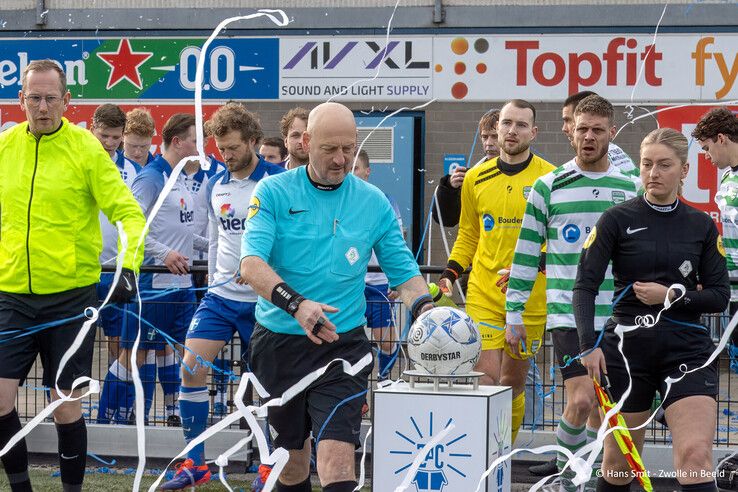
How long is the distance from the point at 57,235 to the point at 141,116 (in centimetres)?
351

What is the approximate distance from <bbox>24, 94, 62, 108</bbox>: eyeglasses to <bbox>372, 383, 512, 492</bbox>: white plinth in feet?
7.57

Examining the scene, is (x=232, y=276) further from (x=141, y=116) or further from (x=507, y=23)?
(x=507, y=23)

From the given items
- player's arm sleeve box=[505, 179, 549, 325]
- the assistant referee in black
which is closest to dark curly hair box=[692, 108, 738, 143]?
player's arm sleeve box=[505, 179, 549, 325]

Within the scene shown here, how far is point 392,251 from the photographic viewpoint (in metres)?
5.58

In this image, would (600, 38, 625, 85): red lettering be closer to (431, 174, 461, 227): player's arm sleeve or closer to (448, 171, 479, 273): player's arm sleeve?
(431, 174, 461, 227): player's arm sleeve

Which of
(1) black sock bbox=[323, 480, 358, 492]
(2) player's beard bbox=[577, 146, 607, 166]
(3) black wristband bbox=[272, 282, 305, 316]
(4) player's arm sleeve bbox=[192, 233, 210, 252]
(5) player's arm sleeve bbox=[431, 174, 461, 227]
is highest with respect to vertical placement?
(2) player's beard bbox=[577, 146, 607, 166]

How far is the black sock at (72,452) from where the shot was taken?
6367 mm

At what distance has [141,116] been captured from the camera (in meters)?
9.56

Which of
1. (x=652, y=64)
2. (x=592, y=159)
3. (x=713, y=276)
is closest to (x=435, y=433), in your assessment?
(x=713, y=276)

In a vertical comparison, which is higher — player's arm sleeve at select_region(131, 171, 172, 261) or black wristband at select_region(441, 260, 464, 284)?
player's arm sleeve at select_region(131, 171, 172, 261)

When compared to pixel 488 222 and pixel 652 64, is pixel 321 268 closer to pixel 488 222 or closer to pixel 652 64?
pixel 488 222

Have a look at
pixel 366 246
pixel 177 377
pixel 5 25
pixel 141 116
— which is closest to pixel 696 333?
pixel 366 246

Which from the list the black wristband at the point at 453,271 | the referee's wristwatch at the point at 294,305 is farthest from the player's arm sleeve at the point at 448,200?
the referee's wristwatch at the point at 294,305

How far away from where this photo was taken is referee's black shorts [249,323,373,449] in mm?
5242
